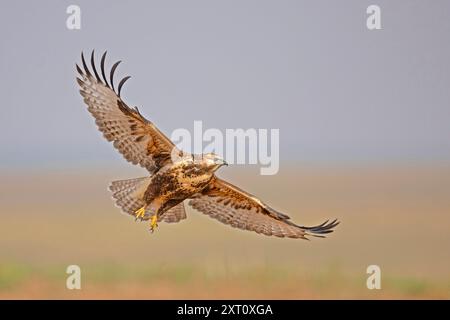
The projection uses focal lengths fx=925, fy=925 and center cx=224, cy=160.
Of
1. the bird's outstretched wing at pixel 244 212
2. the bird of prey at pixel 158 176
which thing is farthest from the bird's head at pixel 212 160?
the bird's outstretched wing at pixel 244 212

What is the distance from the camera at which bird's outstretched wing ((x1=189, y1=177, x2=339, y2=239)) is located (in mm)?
8312

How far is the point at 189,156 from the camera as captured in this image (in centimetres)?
768

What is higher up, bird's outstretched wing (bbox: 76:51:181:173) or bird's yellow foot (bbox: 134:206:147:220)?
bird's outstretched wing (bbox: 76:51:181:173)

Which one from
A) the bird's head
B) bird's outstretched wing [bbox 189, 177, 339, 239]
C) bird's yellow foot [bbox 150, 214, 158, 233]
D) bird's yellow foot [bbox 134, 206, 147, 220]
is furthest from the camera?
bird's outstretched wing [bbox 189, 177, 339, 239]

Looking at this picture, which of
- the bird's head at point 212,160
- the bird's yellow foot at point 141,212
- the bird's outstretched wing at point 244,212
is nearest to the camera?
the bird's head at point 212,160

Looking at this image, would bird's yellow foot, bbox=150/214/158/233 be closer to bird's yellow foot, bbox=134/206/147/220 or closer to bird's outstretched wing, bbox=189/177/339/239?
bird's yellow foot, bbox=134/206/147/220

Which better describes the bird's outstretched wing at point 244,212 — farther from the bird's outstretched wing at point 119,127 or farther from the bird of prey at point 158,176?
the bird's outstretched wing at point 119,127

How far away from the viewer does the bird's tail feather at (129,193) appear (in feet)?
26.6

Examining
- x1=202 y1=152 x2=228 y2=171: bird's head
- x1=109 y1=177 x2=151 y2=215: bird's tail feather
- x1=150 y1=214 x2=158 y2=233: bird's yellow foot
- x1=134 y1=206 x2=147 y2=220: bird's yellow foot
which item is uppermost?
x1=202 y1=152 x2=228 y2=171: bird's head

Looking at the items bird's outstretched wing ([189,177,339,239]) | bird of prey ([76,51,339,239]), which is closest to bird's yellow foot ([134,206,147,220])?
bird of prey ([76,51,339,239])

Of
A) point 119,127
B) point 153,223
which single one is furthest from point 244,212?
point 119,127

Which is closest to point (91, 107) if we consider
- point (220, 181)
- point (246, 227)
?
point (220, 181)

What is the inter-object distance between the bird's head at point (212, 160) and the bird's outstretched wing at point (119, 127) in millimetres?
332
